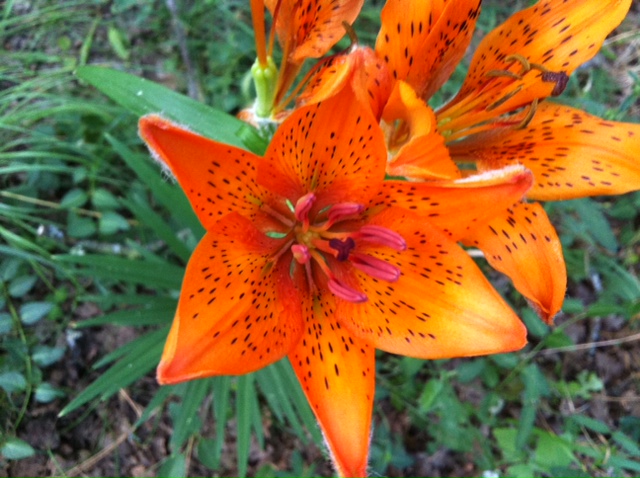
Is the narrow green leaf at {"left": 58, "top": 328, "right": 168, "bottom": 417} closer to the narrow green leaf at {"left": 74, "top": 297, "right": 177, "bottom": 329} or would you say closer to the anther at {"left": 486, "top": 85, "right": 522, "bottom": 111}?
the narrow green leaf at {"left": 74, "top": 297, "right": 177, "bottom": 329}

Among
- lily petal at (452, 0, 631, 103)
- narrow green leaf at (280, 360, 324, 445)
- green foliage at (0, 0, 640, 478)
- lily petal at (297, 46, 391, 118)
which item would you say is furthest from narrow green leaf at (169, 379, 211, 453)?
lily petal at (452, 0, 631, 103)

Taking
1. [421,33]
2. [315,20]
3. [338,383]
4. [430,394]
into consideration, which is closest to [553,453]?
[430,394]

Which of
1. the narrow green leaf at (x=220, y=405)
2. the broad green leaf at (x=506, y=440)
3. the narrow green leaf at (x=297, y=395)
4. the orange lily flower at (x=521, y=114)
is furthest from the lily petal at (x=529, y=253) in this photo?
the broad green leaf at (x=506, y=440)

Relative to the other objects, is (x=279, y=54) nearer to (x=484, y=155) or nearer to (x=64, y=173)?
(x=64, y=173)

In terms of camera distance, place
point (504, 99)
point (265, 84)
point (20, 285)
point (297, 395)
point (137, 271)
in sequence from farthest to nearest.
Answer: point (20, 285) → point (297, 395) → point (137, 271) → point (265, 84) → point (504, 99)

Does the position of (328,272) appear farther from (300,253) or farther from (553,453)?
(553,453)
